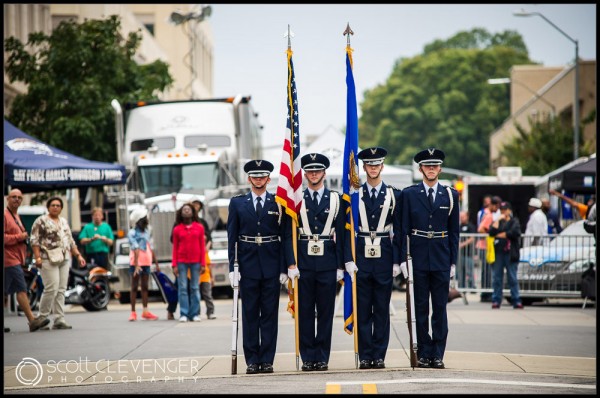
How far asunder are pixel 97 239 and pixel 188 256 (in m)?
7.11

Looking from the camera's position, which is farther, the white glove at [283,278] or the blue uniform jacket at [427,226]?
the blue uniform jacket at [427,226]

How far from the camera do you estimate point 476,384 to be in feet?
34.2

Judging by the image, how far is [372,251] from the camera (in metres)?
12.1

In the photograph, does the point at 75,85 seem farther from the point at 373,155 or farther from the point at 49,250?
the point at 373,155

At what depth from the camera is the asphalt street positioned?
10.5 metres

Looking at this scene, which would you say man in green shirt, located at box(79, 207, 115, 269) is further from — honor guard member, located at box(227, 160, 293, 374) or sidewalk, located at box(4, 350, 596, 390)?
honor guard member, located at box(227, 160, 293, 374)

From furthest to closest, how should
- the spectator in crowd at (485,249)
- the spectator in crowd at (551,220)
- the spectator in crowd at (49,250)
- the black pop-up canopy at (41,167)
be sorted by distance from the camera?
1. the spectator in crowd at (551,220)
2. the spectator in crowd at (485,249)
3. the black pop-up canopy at (41,167)
4. the spectator in crowd at (49,250)

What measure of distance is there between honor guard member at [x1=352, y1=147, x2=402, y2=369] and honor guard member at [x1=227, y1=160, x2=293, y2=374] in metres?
0.74

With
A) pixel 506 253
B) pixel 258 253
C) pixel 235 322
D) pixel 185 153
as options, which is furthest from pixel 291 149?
pixel 185 153

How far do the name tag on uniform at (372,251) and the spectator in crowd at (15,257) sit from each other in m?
6.82

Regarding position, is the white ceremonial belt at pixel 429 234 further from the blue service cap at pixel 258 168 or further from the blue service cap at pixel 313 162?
the blue service cap at pixel 258 168

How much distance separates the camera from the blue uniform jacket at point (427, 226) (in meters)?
12.3

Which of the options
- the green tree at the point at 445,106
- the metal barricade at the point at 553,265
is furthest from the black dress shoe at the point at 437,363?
the green tree at the point at 445,106

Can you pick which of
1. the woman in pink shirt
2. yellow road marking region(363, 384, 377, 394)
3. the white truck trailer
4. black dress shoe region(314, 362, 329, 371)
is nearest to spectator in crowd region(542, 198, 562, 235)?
the white truck trailer
